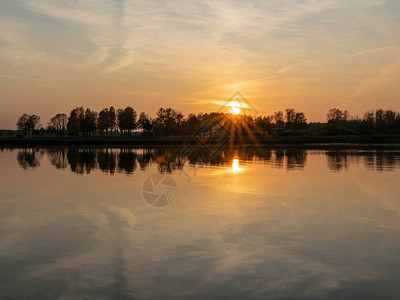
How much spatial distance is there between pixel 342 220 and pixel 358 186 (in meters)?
12.5

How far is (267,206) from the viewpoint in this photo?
70.6 feet

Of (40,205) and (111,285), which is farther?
(40,205)

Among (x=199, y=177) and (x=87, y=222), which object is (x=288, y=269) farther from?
(x=199, y=177)

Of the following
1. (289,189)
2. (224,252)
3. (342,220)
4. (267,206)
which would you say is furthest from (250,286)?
(289,189)

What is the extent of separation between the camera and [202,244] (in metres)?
14.4

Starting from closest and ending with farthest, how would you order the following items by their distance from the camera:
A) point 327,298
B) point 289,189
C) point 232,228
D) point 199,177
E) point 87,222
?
point 327,298
point 232,228
point 87,222
point 289,189
point 199,177
